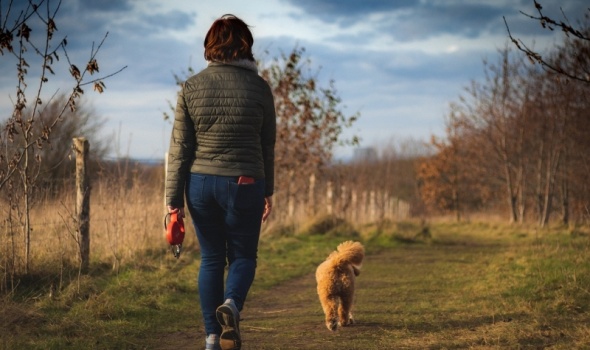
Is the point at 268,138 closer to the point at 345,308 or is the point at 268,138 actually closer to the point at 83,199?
the point at 345,308

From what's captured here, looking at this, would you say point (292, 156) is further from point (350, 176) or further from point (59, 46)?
point (59, 46)

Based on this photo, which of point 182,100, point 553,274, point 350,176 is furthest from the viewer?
point 350,176

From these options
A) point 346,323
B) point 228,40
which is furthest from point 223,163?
point 346,323

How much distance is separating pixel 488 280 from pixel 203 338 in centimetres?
423

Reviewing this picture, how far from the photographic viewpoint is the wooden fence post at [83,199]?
7.74 m

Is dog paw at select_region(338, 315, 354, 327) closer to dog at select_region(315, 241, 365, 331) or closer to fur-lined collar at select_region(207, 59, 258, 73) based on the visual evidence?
dog at select_region(315, 241, 365, 331)

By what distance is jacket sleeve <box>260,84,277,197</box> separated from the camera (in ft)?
13.9

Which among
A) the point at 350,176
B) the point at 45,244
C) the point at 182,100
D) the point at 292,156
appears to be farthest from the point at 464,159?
the point at 182,100

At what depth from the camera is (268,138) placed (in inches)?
169

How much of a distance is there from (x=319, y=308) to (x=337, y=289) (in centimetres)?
124

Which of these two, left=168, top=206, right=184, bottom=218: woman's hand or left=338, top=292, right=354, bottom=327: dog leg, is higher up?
left=168, top=206, right=184, bottom=218: woman's hand

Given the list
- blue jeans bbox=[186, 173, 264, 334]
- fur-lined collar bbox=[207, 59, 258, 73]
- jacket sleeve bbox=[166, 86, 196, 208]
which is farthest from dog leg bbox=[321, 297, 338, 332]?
fur-lined collar bbox=[207, 59, 258, 73]

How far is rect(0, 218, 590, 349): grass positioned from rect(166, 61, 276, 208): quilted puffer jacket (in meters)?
1.59

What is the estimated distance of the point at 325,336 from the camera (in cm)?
514
